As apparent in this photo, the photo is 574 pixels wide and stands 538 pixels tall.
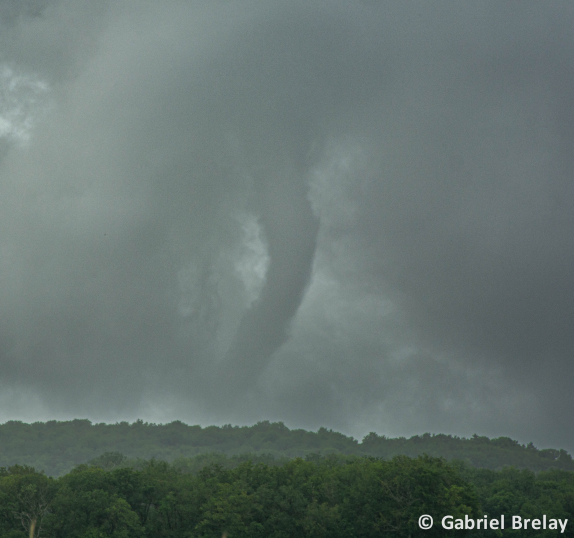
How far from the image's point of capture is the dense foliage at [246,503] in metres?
93.8

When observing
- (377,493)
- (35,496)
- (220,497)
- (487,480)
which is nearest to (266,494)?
(220,497)

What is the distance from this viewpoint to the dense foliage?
93.8 metres

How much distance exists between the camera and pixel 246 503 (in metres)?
98.6

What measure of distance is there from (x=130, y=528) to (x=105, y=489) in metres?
9.06

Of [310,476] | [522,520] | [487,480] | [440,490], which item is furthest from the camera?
[487,480]

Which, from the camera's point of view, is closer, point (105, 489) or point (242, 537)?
point (242, 537)

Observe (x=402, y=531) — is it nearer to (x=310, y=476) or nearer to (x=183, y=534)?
(x=310, y=476)

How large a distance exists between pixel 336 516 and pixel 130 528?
27080 mm

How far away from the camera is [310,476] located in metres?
112

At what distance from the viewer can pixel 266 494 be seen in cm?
10150

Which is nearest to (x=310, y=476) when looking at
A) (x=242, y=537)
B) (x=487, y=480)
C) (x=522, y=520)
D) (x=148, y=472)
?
(x=242, y=537)

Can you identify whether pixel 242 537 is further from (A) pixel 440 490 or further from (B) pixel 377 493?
(A) pixel 440 490

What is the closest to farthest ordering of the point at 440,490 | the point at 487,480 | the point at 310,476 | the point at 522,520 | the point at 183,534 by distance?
1. the point at 440,490
2. the point at 183,534
3. the point at 310,476
4. the point at 522,520
5. the point at 487,480

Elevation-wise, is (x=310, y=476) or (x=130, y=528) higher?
(x=310, y=476)
